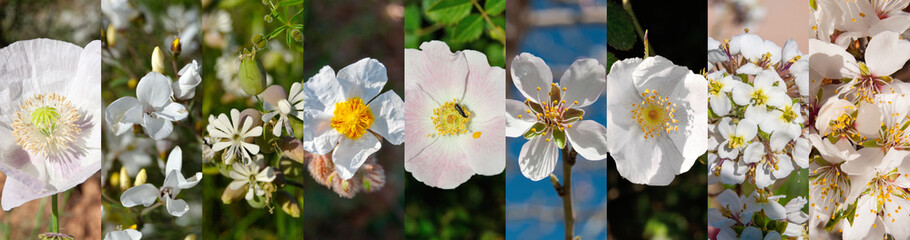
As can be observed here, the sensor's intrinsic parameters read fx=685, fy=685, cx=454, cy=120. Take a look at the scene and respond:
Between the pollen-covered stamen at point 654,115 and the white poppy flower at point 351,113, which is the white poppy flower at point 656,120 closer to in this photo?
the pollen-covered stamen at point 654,115

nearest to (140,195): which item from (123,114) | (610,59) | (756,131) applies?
(123,114)

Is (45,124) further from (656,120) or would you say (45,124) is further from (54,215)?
(656,120)

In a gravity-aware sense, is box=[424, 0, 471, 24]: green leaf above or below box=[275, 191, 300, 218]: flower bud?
above

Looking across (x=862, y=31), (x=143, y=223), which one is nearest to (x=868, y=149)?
(x=862, y=31)

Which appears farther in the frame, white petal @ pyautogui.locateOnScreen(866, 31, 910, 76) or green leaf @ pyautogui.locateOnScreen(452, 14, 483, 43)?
white petal @ pyautogui.locateOnScreen(866, 31, 910, 76)

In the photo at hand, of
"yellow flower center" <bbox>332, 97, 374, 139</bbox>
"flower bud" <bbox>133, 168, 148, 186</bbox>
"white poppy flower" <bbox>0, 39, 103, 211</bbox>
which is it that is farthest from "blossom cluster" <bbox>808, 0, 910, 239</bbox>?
"white poppy flower" <bbox>0, 39, 103, 211</bbox>

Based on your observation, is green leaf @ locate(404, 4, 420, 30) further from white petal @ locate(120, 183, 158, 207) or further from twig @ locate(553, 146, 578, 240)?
white petal @ locate(120, 183, 158, 207)

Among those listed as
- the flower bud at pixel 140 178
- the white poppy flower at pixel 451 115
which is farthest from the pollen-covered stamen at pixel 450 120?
the flower bud at pixel 140 178
